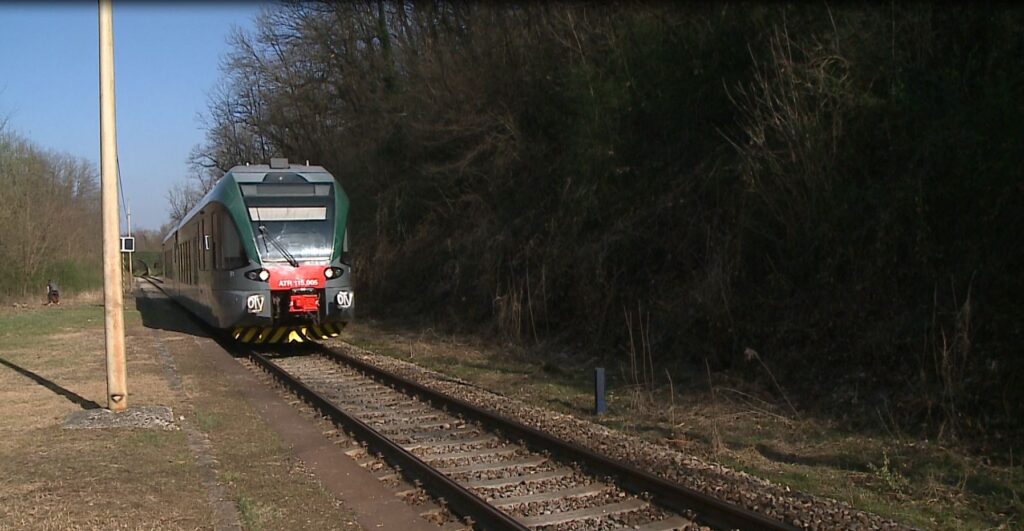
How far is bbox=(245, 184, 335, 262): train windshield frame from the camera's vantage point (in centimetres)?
1502

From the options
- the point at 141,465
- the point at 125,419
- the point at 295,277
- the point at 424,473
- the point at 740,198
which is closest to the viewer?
the point at 424,473

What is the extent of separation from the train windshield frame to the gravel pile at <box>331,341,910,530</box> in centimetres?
494

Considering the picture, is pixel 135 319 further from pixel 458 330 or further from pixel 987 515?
pixel 987 515

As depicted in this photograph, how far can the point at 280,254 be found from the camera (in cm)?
1501

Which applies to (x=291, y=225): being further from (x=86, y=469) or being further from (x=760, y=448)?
(x=760, y=448)

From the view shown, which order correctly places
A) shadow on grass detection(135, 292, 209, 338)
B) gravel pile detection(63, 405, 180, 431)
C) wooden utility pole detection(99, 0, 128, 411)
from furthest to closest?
shadow on grass detection(135, 292, 209, 338) < wooden utility pole detection(99, 0, 128, 411) < gravel pile detection(63, 405, 180, 431)

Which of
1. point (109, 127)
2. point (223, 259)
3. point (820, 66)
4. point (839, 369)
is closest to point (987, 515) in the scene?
point (839, 369)

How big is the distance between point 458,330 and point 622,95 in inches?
259

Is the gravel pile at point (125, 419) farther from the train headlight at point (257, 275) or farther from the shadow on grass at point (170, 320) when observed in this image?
the shadow on grass at point (170, 320)

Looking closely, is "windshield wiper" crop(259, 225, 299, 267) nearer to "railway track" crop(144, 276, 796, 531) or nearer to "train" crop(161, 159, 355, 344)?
"train" crop(161, 159, 355, 344)

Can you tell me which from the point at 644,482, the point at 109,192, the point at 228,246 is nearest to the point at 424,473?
the point at 644,482

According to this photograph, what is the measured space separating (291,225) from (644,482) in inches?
410

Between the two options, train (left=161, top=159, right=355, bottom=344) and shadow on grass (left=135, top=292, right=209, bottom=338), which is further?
shadow on grass (left=135, top=292, right=209, bottom=338)

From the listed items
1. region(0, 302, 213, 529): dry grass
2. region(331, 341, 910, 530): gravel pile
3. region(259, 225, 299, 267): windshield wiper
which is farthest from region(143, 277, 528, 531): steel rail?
region(259, 225, 299, 267): windshield wiper
